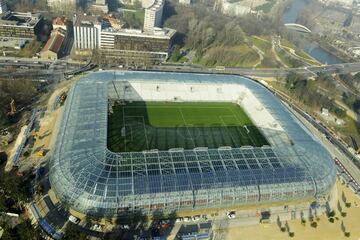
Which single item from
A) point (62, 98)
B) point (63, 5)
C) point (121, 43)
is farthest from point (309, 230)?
point (63, 5)

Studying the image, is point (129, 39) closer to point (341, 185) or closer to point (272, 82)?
point (272, 82)

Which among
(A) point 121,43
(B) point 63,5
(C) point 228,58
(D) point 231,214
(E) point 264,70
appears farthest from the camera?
(B) point 63,5

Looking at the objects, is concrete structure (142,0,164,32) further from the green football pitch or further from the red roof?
the green football pitch

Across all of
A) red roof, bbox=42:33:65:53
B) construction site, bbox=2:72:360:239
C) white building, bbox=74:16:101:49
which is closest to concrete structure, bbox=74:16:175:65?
white building, bbox=74:16:101:49

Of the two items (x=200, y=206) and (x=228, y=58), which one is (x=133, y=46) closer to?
(x=228, y=58)

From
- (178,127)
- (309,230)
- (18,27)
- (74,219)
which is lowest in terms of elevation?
(74,219)

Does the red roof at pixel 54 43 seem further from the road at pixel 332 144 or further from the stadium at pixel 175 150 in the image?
the road at pixel 332 144

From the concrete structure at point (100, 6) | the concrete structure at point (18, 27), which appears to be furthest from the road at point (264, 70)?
→ the concrete structure at point (100, 6)

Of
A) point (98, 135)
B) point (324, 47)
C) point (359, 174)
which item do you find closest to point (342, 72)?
point (324, 47)
